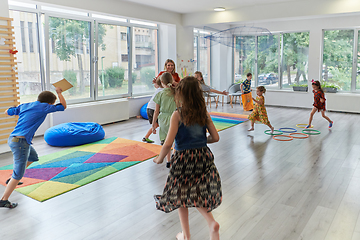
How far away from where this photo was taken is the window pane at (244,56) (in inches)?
472

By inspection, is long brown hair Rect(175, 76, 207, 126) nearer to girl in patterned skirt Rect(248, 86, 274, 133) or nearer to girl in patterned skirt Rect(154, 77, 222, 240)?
girl in patterned skirt Rect(154, 77, 222, 240)

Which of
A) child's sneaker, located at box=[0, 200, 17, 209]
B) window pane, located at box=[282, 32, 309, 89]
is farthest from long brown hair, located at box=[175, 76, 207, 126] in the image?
window pane, located at box=[282, 32, 309, 89]

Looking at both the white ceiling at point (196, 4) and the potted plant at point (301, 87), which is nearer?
the white ceiling at point (196, 4)

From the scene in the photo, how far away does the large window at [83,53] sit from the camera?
661 centimetres

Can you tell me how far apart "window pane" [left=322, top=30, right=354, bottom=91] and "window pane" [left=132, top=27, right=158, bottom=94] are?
5.65 m

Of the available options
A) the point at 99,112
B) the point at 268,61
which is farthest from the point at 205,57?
the point at 99,112

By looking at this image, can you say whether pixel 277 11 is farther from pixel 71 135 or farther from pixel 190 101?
pixel 190 101

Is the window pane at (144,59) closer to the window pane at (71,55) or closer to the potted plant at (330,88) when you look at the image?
the window pane at (71,55)

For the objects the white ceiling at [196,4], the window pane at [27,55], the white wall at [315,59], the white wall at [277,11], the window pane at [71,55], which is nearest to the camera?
the window pane at [27,55]

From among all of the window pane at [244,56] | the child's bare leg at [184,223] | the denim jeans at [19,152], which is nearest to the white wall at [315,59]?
the window pane at [244,56]

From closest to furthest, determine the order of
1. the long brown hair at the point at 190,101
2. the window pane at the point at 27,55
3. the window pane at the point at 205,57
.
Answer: the long brown hair at the point at 190,101
the window pane at the point at 27,55
the window pane at the point at 205,57

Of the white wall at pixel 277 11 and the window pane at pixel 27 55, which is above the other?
the white wall at pixel 277 11

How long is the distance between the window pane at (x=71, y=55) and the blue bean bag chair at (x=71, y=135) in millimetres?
1661

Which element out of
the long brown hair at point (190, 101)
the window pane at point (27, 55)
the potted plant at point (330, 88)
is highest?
the window pane at point (27, 55)
